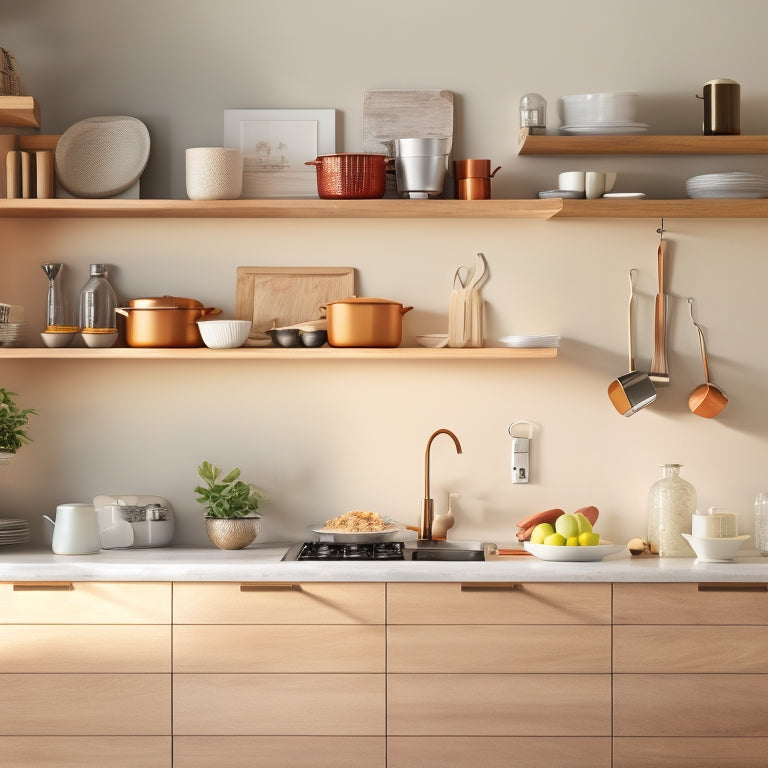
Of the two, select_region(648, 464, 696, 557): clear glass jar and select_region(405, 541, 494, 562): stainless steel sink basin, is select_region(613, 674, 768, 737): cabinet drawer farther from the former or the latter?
select_region(405, 541, 494, 562): stainless steel sink basin

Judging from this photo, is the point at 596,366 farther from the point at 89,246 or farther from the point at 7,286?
the point at 7,286

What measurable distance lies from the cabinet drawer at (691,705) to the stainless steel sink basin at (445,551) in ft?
1.98

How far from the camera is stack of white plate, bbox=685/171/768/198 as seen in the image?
3.26 meters

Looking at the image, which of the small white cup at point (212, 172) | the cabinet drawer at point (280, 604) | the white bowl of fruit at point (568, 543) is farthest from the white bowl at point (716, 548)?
the small white cup at point (212, 172)

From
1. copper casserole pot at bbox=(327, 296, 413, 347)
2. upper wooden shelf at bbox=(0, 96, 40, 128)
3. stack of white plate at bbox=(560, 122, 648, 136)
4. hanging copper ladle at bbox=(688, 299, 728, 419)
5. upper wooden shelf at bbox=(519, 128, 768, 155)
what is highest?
upper wooden shelf at bbox=(0, 96, 40, 128)

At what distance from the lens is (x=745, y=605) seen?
2918 mm

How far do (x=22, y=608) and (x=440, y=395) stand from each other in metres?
1.52

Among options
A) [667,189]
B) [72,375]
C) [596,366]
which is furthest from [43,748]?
[667,189]

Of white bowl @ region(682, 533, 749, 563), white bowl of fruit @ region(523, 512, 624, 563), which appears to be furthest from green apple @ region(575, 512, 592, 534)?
white bowl @ region(682, 533, 749, 563)

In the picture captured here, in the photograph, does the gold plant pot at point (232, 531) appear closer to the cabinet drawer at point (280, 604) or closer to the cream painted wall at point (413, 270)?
the cream painted wall at point (413, 270)

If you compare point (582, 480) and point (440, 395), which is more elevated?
point (440, 395)

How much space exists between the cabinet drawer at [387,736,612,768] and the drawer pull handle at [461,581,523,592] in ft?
1.40

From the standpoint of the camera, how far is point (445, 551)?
3260 mm

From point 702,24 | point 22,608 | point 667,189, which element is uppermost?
point 702,24
